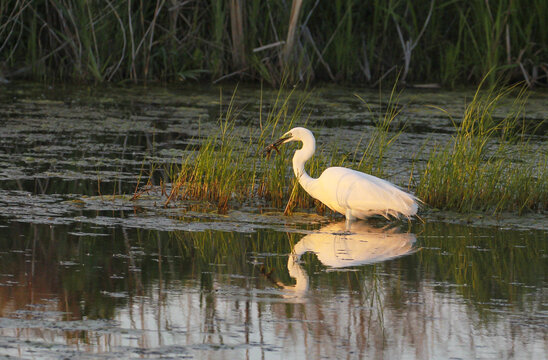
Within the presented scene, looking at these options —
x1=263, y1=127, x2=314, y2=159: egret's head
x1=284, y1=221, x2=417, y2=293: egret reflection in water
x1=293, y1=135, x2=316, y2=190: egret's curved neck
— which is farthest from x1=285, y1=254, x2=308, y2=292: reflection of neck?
x1=263, y1=127, x2=314, y2=159: egret's head

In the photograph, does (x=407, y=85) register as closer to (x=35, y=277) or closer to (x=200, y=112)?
(x=200, y=112)

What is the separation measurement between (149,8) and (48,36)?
4.25 ft

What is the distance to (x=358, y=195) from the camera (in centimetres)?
562

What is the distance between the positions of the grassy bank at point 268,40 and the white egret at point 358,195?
5417mm

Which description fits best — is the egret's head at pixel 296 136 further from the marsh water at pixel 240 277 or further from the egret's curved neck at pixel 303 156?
the marsh water at pixel 240 277

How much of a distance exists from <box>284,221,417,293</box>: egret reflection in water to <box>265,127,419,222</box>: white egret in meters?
0.11

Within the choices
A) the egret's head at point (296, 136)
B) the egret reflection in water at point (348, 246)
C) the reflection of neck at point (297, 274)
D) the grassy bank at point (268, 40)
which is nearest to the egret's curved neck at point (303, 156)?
the egret's head at point (296, 136)

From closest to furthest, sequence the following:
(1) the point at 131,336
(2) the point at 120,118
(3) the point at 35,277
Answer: (1) the point at 131,336 → (3) the point at 35,277 → (2) the point at 120,118

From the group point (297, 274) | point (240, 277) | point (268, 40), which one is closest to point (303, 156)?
point (297, 274)

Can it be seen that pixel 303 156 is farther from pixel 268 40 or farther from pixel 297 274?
pixel 268 40

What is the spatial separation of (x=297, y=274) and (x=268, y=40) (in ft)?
25.7

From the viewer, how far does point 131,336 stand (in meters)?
3.40

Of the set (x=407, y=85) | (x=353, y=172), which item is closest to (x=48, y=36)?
(x=407, y=85)

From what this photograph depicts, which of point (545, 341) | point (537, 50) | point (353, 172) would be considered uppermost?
point (537, 50)
